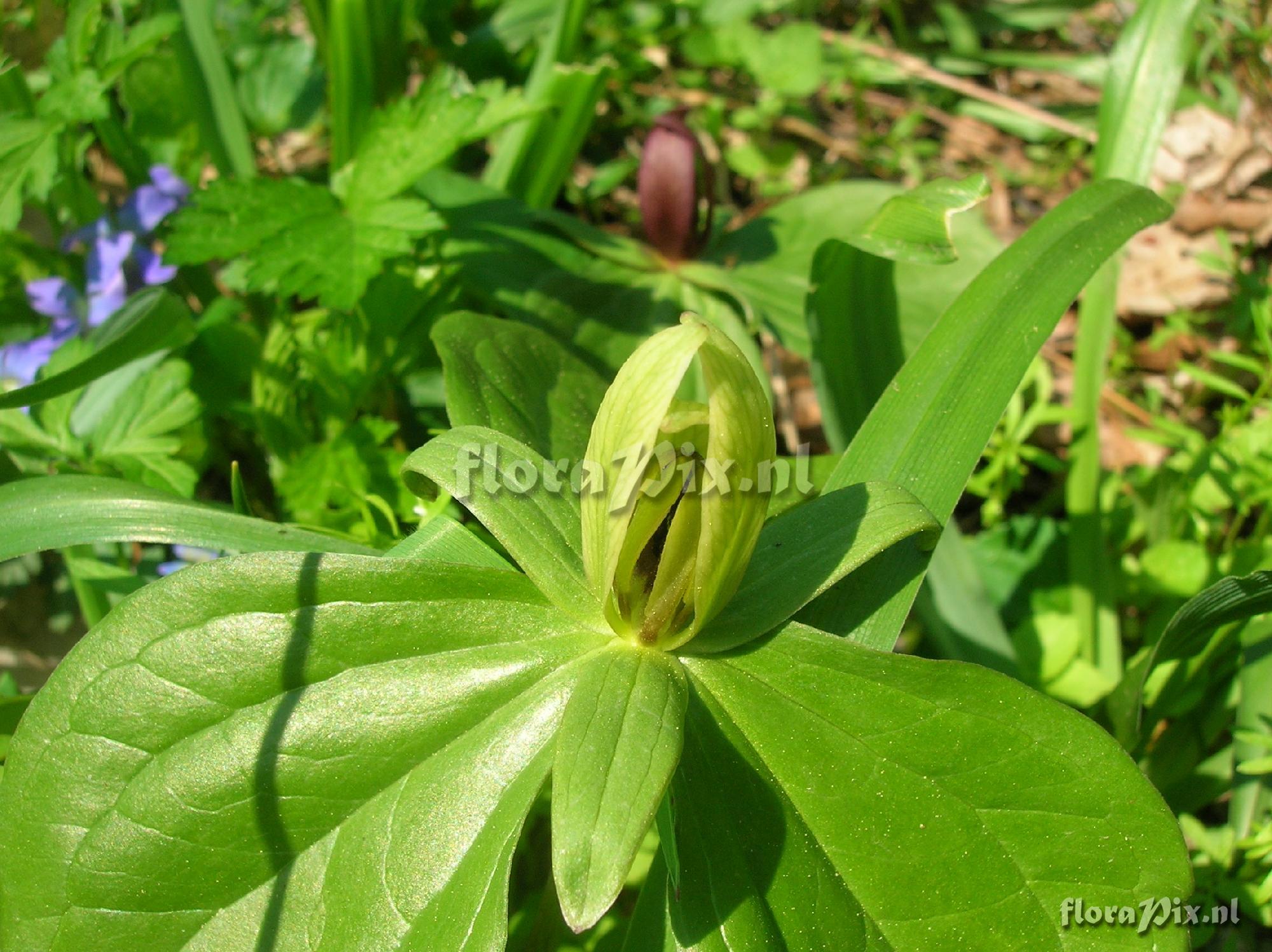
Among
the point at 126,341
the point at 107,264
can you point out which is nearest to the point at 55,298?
the point at 107,264

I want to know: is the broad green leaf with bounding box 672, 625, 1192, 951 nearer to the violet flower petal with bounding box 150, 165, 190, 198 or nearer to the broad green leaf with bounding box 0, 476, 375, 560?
the broad green leaf with bounding box 0, 476, 375, 560

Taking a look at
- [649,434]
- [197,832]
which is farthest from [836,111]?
[197,832]

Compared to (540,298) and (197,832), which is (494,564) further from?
(540,298)

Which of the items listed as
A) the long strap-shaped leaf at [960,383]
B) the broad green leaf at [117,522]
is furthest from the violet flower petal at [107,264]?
the long strap-shaped leaf at [960,383]

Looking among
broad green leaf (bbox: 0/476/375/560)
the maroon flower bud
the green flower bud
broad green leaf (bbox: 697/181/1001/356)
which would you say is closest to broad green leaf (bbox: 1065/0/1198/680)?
broad green leaf (bbox: 697/181/1001/356)

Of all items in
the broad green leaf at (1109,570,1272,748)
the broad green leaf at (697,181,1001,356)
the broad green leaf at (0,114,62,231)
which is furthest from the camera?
the broad green leaf at (697,181,1001,356)

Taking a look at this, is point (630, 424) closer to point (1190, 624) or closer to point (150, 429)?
point (1190, 624)
